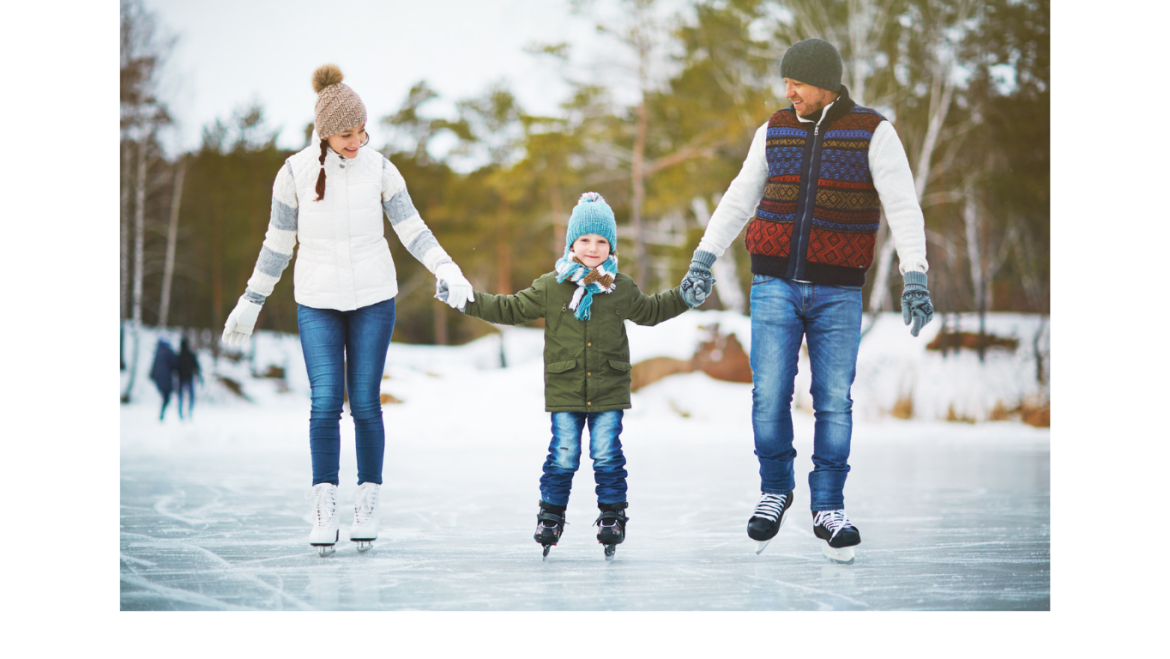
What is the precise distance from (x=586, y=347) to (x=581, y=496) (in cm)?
148

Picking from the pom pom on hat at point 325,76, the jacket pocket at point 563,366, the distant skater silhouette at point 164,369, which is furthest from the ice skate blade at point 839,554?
the distant skater silhouette at point 164,369

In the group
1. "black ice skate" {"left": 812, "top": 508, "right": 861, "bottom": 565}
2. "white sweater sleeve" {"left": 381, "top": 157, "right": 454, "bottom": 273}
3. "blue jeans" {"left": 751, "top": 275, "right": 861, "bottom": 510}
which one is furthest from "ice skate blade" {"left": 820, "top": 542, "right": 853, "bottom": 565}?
"white sweater sleeve" {"left": 381, "top": 157, "right": 454, "bottom": 273}

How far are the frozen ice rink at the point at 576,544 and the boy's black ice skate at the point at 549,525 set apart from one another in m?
0.08

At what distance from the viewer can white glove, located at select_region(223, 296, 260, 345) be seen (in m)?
2.52

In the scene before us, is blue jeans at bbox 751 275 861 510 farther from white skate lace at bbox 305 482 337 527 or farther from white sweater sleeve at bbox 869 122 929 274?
white skate lace at bbox 305 482 337 527

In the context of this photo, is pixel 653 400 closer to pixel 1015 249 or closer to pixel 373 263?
pixel 1015 249

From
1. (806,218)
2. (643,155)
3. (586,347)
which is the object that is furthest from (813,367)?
(643,155)

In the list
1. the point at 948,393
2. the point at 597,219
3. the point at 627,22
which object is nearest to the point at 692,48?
the point at 627,22

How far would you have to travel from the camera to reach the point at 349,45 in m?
6.50

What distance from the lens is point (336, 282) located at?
2443 mm

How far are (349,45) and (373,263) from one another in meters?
4.56

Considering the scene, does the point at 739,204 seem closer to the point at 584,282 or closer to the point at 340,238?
the point at 584,282

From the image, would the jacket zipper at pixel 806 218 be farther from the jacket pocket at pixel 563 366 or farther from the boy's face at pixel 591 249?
the jacket pocket at pixel 563 366

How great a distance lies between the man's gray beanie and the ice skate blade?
123 cm
